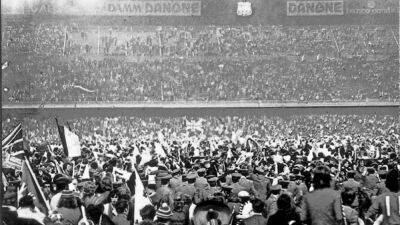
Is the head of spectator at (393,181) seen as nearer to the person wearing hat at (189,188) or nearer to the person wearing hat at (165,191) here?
the person wearing hat at (165,191)

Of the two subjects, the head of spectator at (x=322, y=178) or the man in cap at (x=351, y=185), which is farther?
the man in cap at (x=351, y=185)

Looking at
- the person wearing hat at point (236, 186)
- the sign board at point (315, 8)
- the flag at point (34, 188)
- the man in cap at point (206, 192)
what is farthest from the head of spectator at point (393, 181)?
the sign board at point (315, 8)

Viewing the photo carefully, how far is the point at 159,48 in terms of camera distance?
4516cm

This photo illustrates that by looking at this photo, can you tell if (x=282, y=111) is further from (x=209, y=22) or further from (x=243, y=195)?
(x=243, y=195)

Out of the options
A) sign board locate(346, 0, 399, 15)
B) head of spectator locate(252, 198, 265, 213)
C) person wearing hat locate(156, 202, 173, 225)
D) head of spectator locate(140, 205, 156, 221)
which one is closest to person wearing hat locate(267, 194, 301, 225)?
head of spectator locate(252, 198, 265, 213)

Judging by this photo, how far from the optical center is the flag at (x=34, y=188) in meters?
8.20

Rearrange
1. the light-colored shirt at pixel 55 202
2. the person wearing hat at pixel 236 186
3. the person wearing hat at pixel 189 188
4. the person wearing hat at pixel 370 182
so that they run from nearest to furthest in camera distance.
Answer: the light-colored shirt at pixel 55 202
the person wearing hat at pixel 236 186
the person wearing hat at pixel 189 188
the person wearing hat at pixel 370 182

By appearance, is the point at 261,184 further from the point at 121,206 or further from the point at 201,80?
the point at 201,80

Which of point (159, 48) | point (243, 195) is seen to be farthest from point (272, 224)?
point (159, 48)

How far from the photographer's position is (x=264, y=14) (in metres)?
46.7

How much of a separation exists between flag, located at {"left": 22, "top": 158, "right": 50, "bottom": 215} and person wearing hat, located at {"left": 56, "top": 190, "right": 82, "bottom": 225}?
325mm

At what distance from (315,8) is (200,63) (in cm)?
869

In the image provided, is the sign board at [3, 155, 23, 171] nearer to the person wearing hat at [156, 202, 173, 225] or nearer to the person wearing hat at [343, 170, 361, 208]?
the person wearing hat at [156, 202, 173, 225]

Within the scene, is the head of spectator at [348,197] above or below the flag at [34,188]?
below
